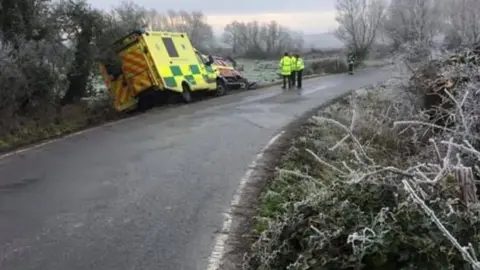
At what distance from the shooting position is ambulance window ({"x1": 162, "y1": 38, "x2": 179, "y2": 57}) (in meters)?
20.3

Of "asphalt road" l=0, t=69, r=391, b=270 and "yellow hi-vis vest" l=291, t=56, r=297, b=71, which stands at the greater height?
"asphalt road" l=0, t=69, r=391, b=270

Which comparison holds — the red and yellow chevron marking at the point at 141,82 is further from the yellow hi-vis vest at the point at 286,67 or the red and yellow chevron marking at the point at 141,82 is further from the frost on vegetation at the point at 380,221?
the frost on vegetation at the point at 380,221

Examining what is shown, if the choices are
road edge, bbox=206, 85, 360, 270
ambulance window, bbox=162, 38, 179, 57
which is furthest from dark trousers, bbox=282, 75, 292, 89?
road edge, bbox=206, 85, 360, 270

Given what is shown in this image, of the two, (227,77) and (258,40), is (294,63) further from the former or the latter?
(258,40)

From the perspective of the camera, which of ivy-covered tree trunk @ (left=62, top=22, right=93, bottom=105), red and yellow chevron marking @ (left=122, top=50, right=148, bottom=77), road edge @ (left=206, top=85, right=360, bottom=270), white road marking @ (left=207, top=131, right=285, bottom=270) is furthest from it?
red and yellow chevron marking @ (left=122, top=50, right=148, bottom=77)

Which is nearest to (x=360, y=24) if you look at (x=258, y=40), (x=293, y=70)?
(x=258, y=40)

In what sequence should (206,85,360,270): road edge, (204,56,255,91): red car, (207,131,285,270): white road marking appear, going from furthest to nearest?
(204,56,255,91): red car < (206,85,360,270): road edge < (207,131,285,270): white road marking

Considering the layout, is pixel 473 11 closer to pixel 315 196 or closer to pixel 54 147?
pixel 54 147

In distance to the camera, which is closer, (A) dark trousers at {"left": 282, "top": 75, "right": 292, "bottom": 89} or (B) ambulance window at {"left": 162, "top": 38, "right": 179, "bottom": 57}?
(B) ambulance window at {"left": 162, "top": 38, "right": 179, "bottom": 57}

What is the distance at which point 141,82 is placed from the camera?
19547 mm

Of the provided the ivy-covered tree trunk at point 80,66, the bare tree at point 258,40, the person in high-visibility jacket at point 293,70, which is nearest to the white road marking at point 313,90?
the person in high-visibility jacket at point 293,70

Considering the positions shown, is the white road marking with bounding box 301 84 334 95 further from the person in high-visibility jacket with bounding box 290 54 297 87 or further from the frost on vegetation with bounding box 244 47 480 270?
the frost on vegetation with bounding box 244 47 480 270

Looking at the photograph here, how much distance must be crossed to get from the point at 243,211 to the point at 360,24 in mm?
54804

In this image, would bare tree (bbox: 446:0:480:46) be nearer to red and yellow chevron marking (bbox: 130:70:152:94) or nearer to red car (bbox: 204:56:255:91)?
red car (bbox: 204:56:255:91)
